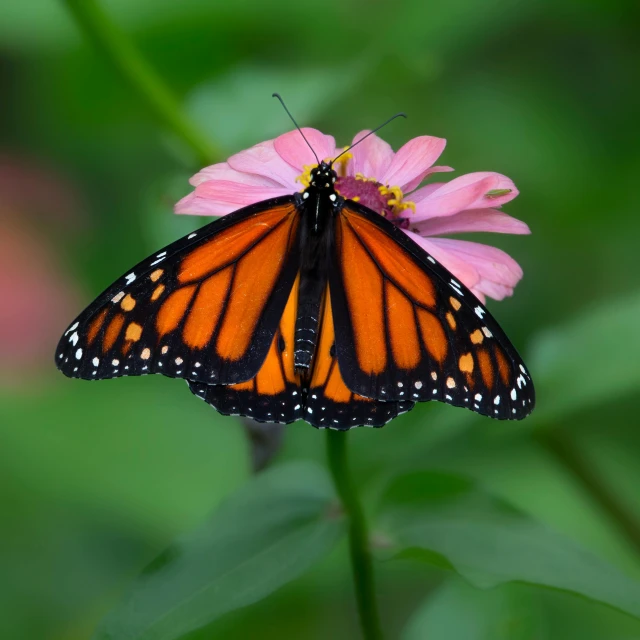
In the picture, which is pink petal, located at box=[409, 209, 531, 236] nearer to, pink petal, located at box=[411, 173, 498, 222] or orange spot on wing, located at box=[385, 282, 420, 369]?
pink petal, located at box=[411, 173, 498, 222]

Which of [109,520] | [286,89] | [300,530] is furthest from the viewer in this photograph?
[109,520]

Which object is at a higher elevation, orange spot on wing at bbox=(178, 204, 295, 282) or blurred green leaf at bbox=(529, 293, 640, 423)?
orange spot on wing at bbox=(178, 204, 295, 282)

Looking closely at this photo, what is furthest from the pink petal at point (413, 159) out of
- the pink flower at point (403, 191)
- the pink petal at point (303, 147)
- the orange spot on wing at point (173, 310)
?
the orange spot on wing at point (173, 310)

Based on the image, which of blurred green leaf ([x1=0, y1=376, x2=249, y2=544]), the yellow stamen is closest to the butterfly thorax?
the yellow stamen

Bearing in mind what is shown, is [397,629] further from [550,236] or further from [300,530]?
[550,236]

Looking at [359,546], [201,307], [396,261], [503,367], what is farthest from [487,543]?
[201,307]

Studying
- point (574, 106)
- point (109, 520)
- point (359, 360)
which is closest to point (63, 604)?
point (109, 520)

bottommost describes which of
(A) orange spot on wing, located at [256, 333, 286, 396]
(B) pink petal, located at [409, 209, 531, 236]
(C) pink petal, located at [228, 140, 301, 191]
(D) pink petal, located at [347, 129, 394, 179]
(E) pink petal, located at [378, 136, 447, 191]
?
(A) orange spot on wing, located at [256, 333, 286, 396]
